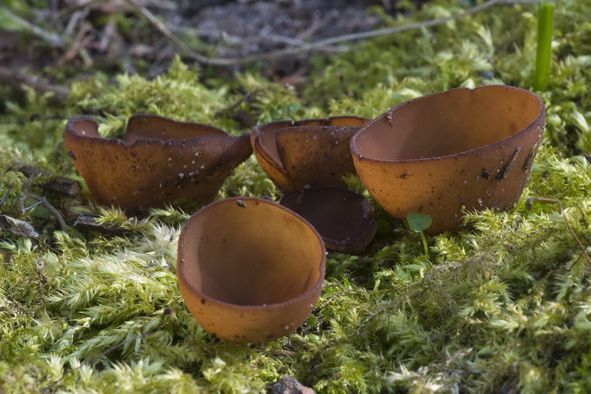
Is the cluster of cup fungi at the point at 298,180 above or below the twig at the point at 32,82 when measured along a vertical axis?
above

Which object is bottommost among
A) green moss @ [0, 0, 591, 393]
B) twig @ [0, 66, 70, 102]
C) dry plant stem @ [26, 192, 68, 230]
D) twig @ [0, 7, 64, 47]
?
twig @ [0, 66, 70, 102]

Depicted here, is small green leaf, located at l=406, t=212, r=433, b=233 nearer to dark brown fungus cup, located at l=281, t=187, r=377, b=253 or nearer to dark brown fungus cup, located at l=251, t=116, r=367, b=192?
dark brown fungus cup, located at l=281, t=187, r=377, b=253

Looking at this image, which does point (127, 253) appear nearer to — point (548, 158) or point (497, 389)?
point (497, 389)

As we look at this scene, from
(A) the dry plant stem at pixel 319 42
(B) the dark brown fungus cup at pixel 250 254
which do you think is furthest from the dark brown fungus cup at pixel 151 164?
(A) the dry plant stem at pixel 319 42

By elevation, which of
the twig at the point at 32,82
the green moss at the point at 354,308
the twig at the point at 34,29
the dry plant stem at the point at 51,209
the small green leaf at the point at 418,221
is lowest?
the twig at the point at 32,82

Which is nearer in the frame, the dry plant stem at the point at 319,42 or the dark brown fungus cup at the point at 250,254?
the dark brown fungus cup at the point at 250,254

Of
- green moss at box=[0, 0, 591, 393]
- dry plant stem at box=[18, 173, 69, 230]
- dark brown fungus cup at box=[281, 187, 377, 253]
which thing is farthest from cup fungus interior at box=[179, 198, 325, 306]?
dry plant stem at box=[18, 173, 69, 230]

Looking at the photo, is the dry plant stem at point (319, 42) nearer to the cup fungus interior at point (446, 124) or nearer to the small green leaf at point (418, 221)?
the cup fungus interior at point (446, 124)
